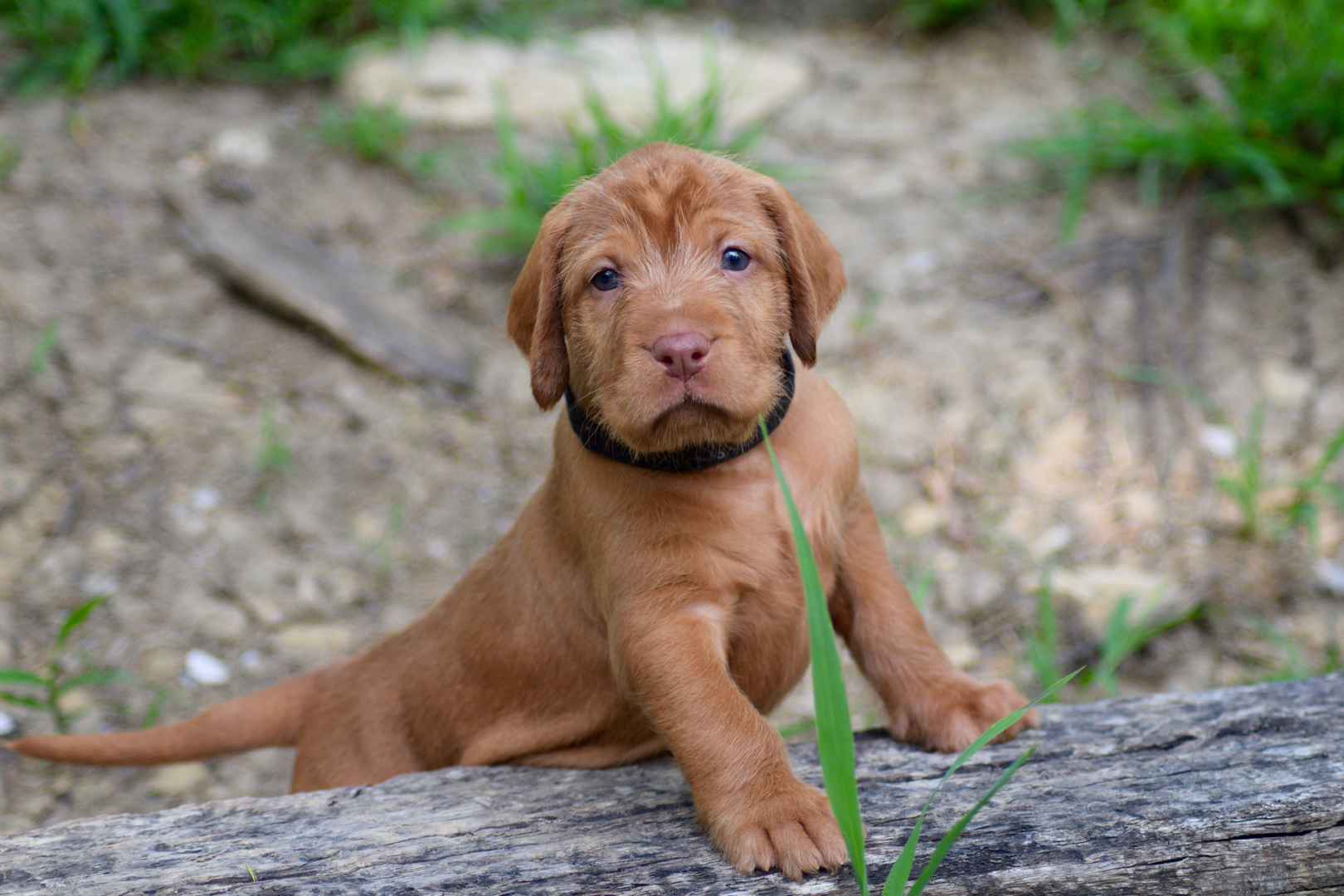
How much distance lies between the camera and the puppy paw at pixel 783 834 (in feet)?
7.18

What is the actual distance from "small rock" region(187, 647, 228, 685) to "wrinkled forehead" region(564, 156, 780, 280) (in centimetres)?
260

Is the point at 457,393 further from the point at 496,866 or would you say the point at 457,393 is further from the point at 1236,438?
the point at 1236,438

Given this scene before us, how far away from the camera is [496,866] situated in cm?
230

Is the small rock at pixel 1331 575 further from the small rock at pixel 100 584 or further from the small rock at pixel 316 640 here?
the small rock at pixel 100 584

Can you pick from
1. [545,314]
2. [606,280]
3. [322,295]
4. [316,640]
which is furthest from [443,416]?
[606,280]

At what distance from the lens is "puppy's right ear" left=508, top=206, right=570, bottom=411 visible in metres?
2.66

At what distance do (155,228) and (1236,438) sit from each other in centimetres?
591

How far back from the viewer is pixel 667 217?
255 cm

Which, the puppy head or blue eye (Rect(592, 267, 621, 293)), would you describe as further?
blue eye (Rect(592, 267, 621, 293))

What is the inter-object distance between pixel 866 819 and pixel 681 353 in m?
1.18

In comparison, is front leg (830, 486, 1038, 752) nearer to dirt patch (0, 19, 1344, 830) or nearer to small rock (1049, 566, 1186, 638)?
dirt patch (0, 19, 1344, 830)

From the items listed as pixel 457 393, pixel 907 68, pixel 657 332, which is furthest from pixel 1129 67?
pixel 657 332

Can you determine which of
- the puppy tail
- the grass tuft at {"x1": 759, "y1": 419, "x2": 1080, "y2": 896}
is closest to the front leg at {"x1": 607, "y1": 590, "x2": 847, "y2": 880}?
the grass tuft at {"x1": 759, "y1": 419, "x2": 1080, "y2": 896}

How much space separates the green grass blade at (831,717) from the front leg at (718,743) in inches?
9.2
